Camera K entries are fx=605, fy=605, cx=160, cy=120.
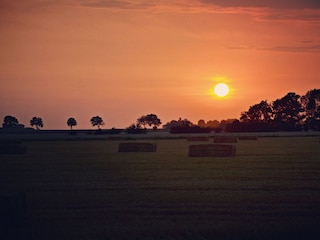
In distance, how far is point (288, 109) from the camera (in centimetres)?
17162

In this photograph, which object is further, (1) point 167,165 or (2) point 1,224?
(1) point 167,165

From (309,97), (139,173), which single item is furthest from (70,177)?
(309,97)

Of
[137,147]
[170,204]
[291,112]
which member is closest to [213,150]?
[137,147]

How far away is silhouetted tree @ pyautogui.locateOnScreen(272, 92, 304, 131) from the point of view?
16988 cm

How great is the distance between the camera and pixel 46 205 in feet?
59.7

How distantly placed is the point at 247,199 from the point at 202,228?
14.8 ft

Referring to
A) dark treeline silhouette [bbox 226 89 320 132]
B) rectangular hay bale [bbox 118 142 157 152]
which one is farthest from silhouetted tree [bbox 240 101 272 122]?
rectangular hay bale [bbox 118 142 157 152]

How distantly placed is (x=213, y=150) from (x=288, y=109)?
133107mm

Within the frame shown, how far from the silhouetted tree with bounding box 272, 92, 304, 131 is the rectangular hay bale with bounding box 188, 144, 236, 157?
127483 millimetres

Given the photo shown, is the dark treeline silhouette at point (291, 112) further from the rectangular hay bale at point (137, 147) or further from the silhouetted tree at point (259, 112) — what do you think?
the rectangular hay bale at point (137, 147)

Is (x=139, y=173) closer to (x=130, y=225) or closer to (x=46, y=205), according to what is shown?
(x=46, y=205)

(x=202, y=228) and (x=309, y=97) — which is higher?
(x=309, y=97)

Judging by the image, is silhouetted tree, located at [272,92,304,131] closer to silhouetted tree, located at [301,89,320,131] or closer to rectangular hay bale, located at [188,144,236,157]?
silhouetted tree, located at [301,89,320,131]

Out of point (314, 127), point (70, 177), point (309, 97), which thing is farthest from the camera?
point (309, 97)
